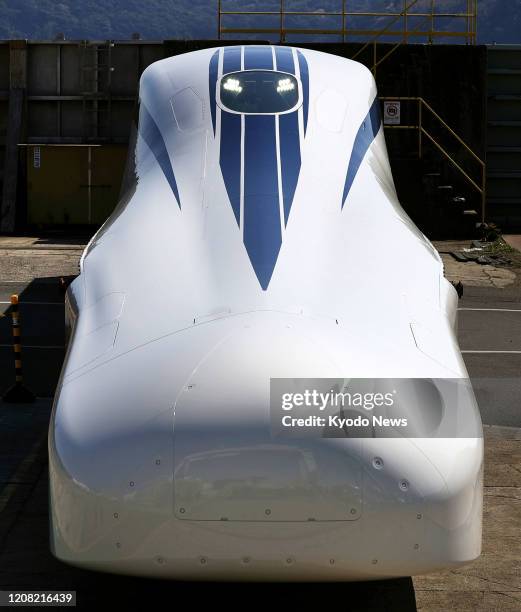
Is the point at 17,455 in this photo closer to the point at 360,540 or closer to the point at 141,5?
the point at 360,540

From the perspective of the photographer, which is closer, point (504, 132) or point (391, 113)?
point (391, 113)

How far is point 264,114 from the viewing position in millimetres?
9273

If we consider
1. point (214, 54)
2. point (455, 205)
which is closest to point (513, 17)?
point (455, 205)

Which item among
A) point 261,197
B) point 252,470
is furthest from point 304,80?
point 252,470

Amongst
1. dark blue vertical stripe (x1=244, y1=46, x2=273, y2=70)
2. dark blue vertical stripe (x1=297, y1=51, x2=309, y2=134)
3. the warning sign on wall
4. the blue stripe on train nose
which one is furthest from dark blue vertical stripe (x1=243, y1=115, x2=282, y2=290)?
the warning sign on wall

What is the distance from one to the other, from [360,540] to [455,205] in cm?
1560

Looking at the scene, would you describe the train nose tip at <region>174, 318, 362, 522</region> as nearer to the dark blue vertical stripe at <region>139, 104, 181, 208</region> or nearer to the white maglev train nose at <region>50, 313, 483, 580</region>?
the white maglev train nose at <region>50, 313, 483, 580</region>

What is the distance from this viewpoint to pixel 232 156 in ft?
29.1

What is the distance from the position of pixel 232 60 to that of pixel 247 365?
4.74 m

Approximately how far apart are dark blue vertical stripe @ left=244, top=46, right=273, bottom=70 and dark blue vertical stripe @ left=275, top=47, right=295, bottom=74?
0.23 ft

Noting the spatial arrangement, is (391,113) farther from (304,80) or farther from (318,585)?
(318,585)

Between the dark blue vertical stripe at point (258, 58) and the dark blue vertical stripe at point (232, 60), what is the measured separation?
65mm

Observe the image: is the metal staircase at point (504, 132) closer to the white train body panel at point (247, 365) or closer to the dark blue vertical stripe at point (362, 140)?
the dark blue vertical stripe at point (362, 140)

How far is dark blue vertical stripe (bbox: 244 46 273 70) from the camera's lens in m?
10.1
